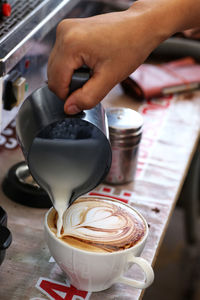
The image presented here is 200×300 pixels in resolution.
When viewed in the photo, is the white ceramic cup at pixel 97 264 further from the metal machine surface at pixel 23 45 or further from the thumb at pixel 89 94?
the metal machine surface at pixel 23 45

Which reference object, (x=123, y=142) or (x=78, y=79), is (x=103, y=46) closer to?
(x=78, y=79)

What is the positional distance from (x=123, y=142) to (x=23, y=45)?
0.34 metres

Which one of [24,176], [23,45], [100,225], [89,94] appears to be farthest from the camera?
[24,176]

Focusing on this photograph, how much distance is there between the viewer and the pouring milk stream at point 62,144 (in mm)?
833

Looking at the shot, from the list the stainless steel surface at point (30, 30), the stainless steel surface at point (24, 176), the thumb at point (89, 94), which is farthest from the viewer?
the stainless steel surface at point (24, 176)

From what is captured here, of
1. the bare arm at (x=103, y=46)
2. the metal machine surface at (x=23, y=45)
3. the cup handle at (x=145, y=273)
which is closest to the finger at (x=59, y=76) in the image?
the bare arm at (x=103, y=46)

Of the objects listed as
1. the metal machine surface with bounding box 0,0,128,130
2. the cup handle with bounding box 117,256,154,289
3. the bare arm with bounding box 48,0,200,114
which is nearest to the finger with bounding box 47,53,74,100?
the bare arm with bounding box 48,0,200,114

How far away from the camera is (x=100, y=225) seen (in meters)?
0.93

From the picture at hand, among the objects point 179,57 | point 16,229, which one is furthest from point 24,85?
point 179,57

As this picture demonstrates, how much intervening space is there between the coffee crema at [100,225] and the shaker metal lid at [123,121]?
240mm

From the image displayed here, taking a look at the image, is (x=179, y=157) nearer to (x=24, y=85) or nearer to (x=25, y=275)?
(x=24, y=85)

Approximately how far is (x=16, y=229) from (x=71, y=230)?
22 centimetres

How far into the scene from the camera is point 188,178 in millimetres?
2025

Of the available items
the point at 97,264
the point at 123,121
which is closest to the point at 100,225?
the point at 97,264
